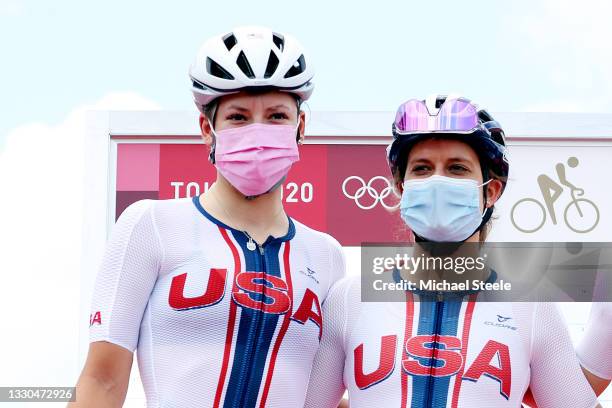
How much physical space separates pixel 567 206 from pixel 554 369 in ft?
15.7

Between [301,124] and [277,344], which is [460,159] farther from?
[277,344]

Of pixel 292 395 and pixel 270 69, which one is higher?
pixel 270 69

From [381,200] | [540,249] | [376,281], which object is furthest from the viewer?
[381,200]

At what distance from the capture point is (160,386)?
417 centimetres

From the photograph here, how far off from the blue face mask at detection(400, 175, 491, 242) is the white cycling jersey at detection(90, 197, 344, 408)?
0.65 meters

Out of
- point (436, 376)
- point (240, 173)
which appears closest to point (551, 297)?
point (436, 376)

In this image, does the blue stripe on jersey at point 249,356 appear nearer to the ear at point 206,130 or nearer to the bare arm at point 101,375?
the bare arm at point 101,375

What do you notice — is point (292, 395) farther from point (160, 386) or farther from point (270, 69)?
point (270, 69)

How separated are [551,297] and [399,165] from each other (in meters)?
0.95

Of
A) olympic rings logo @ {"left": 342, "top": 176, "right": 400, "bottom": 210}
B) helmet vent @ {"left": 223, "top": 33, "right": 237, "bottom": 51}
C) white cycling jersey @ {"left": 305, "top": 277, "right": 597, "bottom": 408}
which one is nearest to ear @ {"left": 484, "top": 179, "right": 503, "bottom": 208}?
white cycling jersey @ {"left": 305, "top": 277, "right": 597, "bottom": 408}

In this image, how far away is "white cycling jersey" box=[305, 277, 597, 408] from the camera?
4.18 m

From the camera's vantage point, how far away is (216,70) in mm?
4461

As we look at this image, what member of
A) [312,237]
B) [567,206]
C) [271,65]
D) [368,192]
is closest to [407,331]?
[312,237]

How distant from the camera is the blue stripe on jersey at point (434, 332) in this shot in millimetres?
4160
